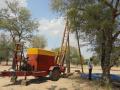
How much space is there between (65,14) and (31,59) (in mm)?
3699

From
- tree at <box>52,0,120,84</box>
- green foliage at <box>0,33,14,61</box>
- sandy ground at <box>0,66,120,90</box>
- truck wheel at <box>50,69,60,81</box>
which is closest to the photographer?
sandy ground at <box>0,66,120,90</box>

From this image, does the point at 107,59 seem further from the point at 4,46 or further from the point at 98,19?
the point at 4,46

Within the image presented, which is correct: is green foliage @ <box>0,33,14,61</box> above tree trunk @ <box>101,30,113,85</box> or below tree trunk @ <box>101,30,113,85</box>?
above

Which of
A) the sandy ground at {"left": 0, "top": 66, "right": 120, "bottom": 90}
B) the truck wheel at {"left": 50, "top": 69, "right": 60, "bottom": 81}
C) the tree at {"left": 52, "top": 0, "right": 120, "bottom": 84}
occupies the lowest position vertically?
the sandy ground at {"left": 0, "top": 66, "right": 120, "bottom": 90}

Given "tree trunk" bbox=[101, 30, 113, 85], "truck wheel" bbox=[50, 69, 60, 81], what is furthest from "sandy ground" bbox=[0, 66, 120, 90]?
"tree trunk" bbox=[101, 30, 113, 85]

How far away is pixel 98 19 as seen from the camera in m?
19.4

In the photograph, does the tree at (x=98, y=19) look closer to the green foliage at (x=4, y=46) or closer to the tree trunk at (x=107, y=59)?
the tree trunk at (x=107, y=59)

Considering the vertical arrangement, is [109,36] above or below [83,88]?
above

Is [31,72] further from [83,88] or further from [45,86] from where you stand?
[83,88]

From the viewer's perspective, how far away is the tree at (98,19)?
759 inches

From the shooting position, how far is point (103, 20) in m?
19.1

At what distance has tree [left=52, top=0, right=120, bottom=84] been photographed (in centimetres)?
1928

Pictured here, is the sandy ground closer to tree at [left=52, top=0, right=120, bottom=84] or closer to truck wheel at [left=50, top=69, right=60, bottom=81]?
truck wheel at [left=50, top=69, right=60, bottom=81]

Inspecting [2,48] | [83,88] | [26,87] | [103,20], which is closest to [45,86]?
[26,87]
